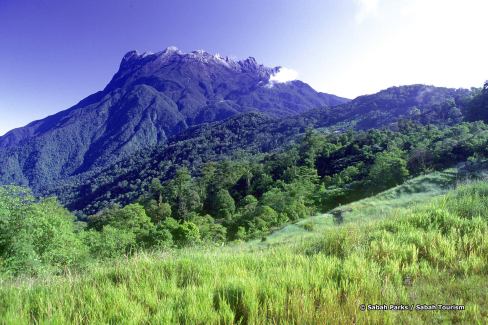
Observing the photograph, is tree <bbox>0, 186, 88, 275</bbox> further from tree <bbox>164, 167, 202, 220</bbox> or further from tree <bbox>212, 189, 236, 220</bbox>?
tree <bbox>164, 167, 202, 220</bbox>

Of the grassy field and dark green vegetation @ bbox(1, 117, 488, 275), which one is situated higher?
the grassy field

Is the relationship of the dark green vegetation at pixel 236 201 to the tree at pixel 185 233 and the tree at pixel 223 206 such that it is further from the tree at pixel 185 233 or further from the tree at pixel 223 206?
the tree at pixel 223 206

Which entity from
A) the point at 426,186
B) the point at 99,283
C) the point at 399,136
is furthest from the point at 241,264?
the point at 399,136

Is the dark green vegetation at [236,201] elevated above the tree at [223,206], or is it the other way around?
the dark green vegetation at [236,201]

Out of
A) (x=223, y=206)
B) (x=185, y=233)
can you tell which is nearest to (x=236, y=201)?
(x=223, y=206)

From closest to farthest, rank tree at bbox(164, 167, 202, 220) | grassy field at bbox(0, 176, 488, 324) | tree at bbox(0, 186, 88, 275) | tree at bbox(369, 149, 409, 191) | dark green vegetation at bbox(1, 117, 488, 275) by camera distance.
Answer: grassy field at bbox(0, 176, 488, 324), tree at bbox(0, 186, 88, 275), dark green vegetation at bbox(1, 117, 488, 275), tree at bbox(369, 149, 409, 191), tree at bbox(164, 167, 202, 220)

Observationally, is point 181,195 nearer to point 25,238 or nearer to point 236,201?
point 236,201

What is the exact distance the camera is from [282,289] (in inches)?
125

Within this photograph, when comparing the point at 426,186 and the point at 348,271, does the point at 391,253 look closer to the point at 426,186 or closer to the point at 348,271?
the point at 348,271

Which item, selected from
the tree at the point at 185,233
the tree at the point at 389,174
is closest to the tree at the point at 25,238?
the tree at the point at 185,233

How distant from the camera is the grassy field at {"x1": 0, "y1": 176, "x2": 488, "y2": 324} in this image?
2.82 metres

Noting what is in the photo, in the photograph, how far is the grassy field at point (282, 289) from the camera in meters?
2.82

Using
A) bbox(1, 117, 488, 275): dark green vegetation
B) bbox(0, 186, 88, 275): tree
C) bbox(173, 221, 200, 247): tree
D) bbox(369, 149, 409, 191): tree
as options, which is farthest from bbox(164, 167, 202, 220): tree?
Answer: bbox(0, 186, 88, 275): tree

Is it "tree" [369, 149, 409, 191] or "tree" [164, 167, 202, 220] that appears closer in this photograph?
"tree" [369, 149, 409, 191]
